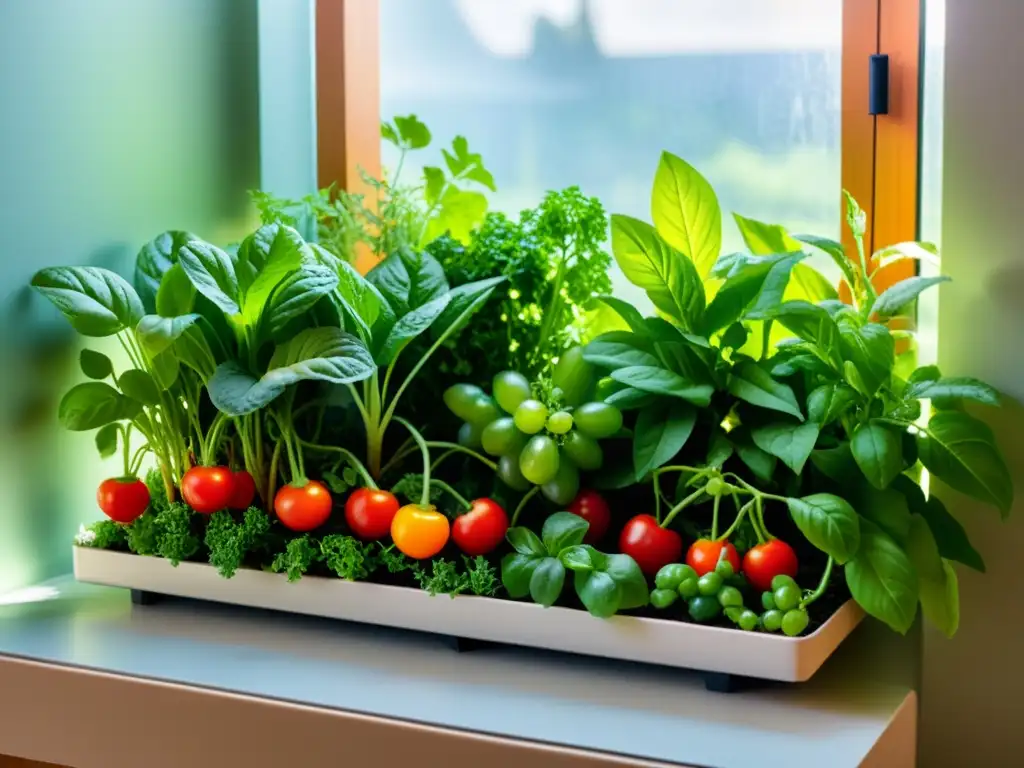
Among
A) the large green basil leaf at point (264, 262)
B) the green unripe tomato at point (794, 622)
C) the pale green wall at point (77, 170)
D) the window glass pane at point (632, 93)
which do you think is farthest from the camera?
the window glass pane at point (632, 93)

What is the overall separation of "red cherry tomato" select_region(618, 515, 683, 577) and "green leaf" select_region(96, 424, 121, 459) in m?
0.65

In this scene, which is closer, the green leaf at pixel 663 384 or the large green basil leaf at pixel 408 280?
the green leaf at pixel 663 384

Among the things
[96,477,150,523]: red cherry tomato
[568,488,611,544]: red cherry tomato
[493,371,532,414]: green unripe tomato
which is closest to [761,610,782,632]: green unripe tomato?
[568,488,611,544]: red cherry tomato

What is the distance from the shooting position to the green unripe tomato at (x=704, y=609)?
108cm

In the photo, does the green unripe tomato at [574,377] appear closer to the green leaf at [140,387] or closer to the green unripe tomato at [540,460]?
the green unripe tomato at [540,460]

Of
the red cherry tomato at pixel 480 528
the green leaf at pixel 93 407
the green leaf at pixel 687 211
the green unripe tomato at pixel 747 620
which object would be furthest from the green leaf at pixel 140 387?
the green unripe tomato at pixel 747 620

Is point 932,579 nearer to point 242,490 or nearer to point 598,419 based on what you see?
point 598,419

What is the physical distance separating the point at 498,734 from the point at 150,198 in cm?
88

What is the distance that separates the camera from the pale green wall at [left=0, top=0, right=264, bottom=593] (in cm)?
137

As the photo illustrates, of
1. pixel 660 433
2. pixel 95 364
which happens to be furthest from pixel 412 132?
pixel 660 433

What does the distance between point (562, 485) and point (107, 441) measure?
581 millimetres

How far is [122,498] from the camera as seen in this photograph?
133 cm

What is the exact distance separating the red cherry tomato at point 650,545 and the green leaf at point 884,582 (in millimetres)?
170

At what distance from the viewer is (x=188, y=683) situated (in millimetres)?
1110
